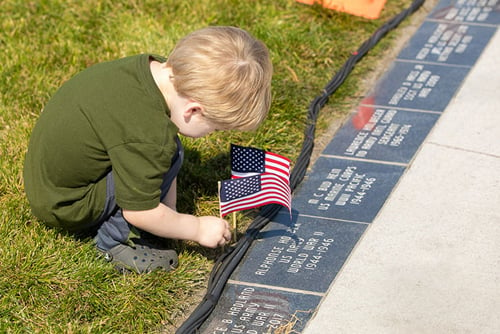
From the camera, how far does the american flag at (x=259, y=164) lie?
334cm

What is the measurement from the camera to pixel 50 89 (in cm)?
448

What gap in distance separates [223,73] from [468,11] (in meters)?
3.24

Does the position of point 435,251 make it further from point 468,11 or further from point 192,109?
point 468,11

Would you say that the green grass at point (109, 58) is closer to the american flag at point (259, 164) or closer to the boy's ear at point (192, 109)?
the american flag at point (259, 164)

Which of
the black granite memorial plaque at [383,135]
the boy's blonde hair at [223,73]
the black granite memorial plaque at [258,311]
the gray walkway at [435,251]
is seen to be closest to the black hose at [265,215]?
the black granite memorial plaque at [258,311]

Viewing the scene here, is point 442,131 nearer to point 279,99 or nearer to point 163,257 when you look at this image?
point 279,99

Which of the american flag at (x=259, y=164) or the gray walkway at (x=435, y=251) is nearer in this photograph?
the gray walkway at (x=435, y=251)

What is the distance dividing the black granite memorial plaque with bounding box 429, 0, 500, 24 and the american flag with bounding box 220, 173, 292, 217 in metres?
2.65

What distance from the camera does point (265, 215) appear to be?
354cm

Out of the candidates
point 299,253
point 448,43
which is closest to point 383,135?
point 299,253

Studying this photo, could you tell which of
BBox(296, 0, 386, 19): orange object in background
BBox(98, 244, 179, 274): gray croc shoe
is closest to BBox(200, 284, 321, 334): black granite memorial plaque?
BBox(98, 244, 179, 274): gray croc shoe

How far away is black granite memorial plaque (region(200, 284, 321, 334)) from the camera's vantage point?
9.54 ft

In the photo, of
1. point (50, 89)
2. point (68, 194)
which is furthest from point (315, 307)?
point (50, 89)

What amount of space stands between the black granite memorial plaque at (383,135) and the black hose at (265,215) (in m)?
0.17
